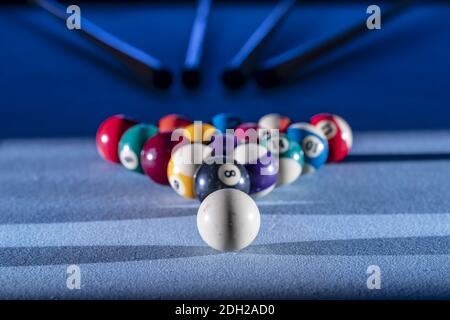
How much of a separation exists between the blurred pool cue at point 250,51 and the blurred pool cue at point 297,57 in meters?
0.11

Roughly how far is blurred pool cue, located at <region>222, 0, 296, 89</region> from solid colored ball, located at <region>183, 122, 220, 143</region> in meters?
1.86

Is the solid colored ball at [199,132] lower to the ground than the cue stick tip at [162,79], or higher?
lower

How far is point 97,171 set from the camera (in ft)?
10.2

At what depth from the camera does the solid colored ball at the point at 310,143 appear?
9.25ft

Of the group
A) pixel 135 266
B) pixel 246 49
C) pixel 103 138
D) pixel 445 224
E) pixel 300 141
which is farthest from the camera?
pixel 246 49

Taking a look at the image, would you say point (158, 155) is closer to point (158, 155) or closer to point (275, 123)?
point (158, 155)

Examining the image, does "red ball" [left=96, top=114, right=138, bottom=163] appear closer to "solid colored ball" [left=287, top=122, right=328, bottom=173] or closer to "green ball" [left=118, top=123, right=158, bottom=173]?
"green ball" [left=118, top=123, right=158, bottom=173]

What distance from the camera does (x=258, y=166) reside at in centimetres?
243

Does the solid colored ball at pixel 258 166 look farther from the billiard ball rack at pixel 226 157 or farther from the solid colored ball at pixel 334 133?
the solid colored ball at pixel 334 133

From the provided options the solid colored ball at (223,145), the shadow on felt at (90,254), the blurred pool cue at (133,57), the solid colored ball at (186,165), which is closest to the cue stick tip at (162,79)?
the blurred pool cue at (133,57)

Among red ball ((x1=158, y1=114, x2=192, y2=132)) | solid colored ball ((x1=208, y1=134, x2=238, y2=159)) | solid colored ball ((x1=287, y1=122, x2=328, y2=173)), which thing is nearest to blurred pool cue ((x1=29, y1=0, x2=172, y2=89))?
red ball ((x1=158, y1=114, x2=192, y2=132))
